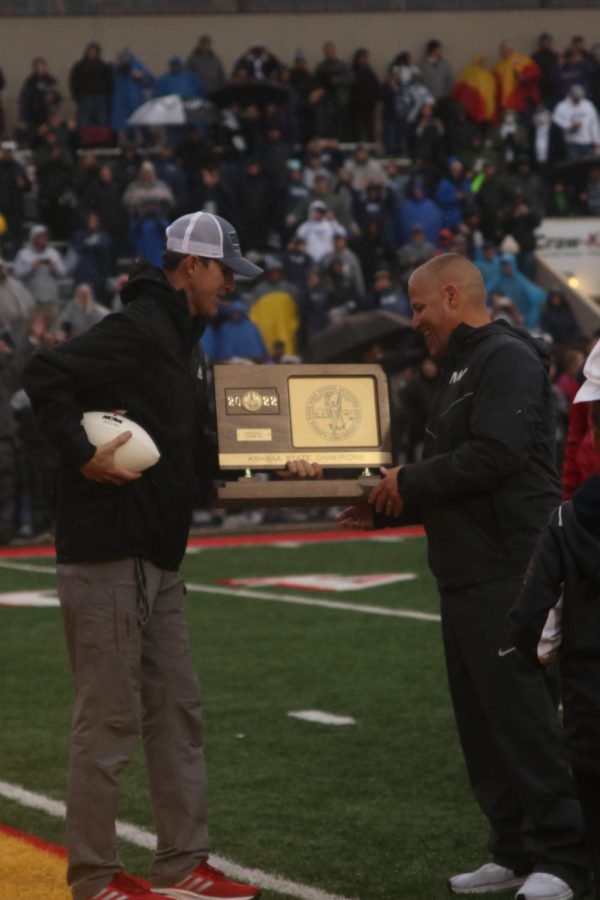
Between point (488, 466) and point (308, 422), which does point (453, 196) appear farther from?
point (488, 466)

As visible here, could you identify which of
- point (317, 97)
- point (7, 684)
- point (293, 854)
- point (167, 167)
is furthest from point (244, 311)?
point (293, 854)

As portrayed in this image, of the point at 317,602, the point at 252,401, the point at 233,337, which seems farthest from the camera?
the point at 233,337

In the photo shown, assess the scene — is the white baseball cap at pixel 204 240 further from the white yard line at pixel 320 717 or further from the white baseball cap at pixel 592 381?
the white yard line at pixel 320 717

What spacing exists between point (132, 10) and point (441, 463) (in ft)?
77.6

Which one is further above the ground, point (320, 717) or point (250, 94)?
point (250, 94)

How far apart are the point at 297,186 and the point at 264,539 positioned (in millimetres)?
7056

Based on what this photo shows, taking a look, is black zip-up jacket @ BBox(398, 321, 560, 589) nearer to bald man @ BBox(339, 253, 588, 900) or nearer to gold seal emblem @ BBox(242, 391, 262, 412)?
bald man @ BBox(339, 253, 588, 900)

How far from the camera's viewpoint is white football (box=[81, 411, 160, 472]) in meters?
5.06

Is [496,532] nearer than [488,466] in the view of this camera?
No

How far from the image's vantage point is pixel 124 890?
513cm

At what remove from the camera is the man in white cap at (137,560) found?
Answer: 16.8 feet

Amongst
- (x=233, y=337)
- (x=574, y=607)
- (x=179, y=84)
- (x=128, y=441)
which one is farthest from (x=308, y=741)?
(x=179, y=84)

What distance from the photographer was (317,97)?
25312 mm

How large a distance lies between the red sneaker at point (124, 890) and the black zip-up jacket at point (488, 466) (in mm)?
1242
